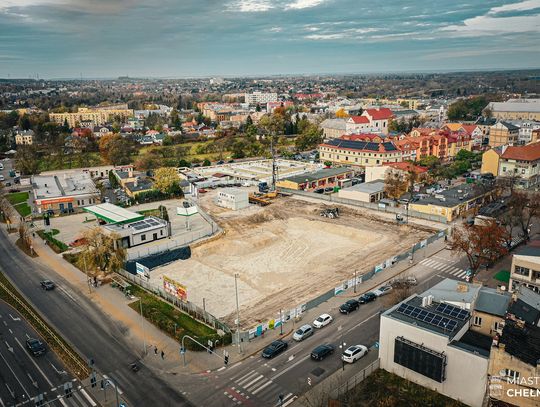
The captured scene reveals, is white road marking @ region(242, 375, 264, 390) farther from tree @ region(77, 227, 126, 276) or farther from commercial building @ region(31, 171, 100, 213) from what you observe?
commercial building @ region(31, 171, 100, 213)

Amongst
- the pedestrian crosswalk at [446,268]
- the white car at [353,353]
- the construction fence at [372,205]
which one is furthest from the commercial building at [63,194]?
the white car at [353,353]

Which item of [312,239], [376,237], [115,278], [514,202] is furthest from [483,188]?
[115,278]

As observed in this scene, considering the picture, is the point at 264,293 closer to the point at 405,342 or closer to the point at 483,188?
the point at 405,342

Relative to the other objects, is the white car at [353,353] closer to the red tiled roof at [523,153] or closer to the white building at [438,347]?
the white building at [438,347]

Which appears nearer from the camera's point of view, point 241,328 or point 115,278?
point 241,328

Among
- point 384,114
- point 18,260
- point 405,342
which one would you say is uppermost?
point 384,114
